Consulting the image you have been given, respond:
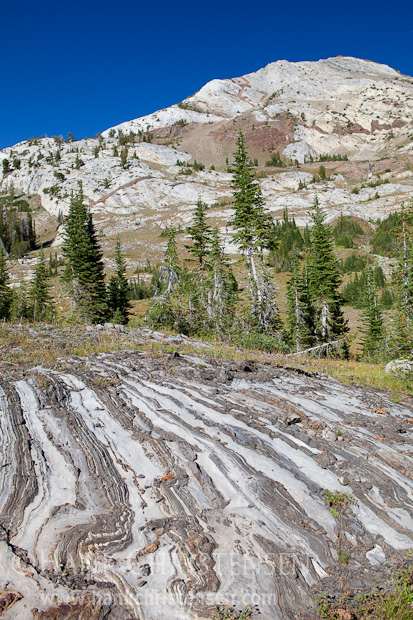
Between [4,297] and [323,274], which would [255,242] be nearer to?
[323,274]

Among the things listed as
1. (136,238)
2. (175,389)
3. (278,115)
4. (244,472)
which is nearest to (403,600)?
(244,472)

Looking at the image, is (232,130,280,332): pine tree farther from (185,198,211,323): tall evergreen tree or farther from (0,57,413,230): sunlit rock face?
(0,57,413,230): sunlit rock face

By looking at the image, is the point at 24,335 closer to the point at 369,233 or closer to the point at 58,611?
the point at 58,611

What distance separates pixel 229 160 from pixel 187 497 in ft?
592

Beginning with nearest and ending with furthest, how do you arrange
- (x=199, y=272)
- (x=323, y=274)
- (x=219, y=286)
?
(x=219, y=286) < (x=199, y=272) < (x=323, y=274)

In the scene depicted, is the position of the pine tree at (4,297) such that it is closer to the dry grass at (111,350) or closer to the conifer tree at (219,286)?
the conifer tree at (219,286)

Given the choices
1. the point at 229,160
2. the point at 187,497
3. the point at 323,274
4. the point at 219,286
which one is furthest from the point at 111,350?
the point at 229,160

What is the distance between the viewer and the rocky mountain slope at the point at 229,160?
118938 mm

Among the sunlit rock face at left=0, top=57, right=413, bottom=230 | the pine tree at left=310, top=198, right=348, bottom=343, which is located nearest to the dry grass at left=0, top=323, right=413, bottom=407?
the pine tree at left=310, top=198, right=348, bottom=343

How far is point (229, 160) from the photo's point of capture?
548 feet

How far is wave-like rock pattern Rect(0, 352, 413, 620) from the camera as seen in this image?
348 centimetres

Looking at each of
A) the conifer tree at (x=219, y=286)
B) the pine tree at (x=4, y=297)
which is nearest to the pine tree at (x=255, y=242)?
the conifer tree at (x=219, y=286)

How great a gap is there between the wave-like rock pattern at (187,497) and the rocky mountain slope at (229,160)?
303 feet

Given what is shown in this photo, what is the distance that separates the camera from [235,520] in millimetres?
4414
